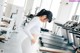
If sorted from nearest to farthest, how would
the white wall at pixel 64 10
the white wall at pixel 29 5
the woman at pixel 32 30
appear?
1. the woman at pixel 32 30
2. the white wall at pixel 64 10
3. the white wall at pixel 29 5

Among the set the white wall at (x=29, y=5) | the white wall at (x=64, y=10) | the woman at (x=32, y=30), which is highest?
the white wall at (x=29, y=5)

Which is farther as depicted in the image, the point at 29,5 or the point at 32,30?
the point at 29,5

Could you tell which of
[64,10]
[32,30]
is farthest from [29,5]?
[32,30]

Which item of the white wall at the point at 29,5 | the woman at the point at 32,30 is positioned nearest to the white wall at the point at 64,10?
the white wall at the point at 29,5

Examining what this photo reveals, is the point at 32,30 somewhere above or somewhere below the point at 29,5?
below

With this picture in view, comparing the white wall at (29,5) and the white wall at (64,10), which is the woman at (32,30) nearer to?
the white wall at (64,10)

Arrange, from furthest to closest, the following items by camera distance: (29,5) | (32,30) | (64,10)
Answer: (29,5) < (64,10) < (32,30)

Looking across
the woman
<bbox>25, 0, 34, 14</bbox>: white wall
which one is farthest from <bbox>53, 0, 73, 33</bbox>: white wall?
the woman

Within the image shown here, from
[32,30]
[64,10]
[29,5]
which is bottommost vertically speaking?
[32,30]

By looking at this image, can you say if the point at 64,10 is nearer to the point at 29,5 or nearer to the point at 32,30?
the point at 29,5

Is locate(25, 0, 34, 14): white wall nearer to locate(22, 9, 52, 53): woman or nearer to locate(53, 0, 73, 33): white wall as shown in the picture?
locate(53, 0, 73, 33): white wall

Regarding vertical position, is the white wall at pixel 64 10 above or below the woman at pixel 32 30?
above

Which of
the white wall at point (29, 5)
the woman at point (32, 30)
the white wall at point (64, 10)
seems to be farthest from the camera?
the white wall at point (29, 5)

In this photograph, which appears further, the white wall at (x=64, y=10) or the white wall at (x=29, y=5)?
the white wall at (x=29, y=5)
